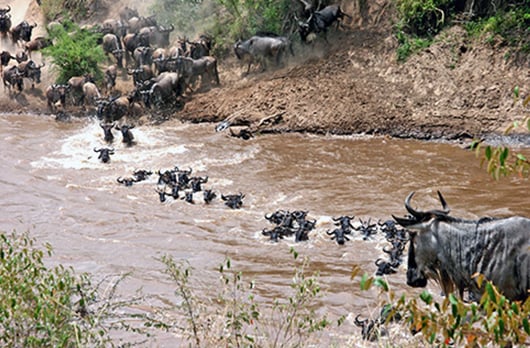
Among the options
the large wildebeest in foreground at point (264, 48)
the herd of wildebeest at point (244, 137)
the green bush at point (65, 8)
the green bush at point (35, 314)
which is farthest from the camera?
the green bush at point (65, 8)

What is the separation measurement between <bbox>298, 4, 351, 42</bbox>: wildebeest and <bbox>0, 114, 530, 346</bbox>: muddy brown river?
3658 mm

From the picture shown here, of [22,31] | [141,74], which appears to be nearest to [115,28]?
[141,74]

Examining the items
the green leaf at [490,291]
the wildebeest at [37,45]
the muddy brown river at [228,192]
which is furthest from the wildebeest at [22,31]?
the green leaf at [490,291]

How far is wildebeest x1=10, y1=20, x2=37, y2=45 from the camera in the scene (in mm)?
24922

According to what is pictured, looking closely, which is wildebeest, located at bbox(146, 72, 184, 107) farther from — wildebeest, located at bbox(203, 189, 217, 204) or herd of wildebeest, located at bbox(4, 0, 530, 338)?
wildebeest, located at bbox(203, 189, 217, 204)

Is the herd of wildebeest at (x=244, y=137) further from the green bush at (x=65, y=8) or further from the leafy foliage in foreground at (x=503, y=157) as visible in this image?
the leafy foliage in foreground at (x=503, y=157)

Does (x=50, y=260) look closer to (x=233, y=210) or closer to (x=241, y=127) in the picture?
(x=233, y=210)

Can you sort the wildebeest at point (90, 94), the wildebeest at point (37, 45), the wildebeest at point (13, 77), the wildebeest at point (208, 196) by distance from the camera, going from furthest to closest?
the wildebeest at point (37, 45) < the wildebeest at point (13, 77) < the wildebeest at point (90, 94) < the wildebeest at point (208, 196)

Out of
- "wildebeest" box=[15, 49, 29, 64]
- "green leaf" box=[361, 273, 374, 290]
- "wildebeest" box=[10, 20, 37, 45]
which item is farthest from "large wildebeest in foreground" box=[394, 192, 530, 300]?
"wildebeest" box=[10, 20, 37, 45]

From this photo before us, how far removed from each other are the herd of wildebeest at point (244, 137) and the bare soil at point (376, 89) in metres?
0.65

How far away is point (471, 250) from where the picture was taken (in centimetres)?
635

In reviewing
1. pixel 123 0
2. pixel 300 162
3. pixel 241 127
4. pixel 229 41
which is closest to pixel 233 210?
pixel 300 162

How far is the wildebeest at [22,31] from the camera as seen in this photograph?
81.8 ft

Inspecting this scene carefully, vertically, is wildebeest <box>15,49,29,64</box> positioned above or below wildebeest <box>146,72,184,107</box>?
above
